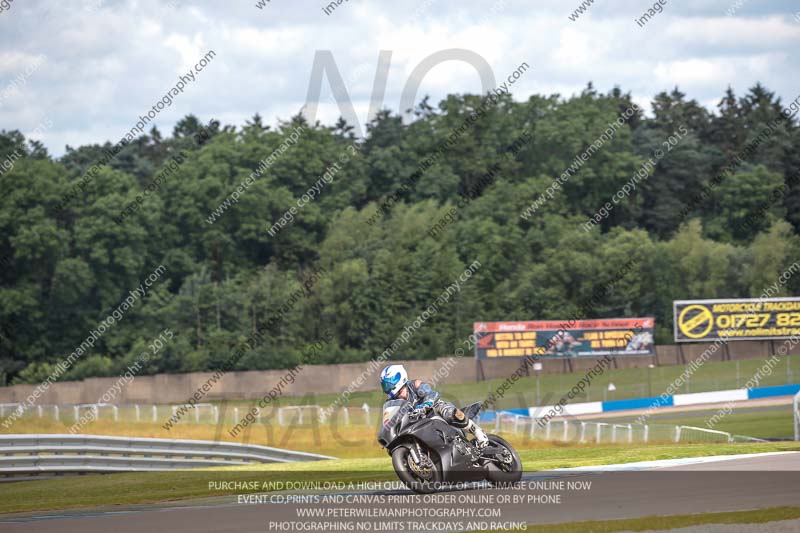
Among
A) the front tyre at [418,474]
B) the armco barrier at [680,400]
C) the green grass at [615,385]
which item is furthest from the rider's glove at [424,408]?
the armco barrier at [680,400]

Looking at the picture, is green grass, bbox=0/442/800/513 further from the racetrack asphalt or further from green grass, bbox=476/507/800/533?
green grass, bbox=476/507/800/533

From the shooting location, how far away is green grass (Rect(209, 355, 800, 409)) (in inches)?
2422

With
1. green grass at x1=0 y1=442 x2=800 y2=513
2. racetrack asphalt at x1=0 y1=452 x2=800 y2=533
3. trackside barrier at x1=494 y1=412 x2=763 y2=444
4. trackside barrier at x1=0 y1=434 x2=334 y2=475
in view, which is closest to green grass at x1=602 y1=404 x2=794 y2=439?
trackside barrier at x1=494 y1=412 x2=763 y2=444

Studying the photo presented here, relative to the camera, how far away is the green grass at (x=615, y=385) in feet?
202

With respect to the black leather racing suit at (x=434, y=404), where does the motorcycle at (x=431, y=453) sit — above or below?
below

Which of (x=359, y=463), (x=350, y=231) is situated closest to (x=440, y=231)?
(x=350, y=231)

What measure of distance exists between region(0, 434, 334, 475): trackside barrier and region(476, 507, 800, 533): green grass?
17571mm

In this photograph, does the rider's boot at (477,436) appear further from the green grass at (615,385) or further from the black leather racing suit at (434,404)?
the green grass at (615,385)

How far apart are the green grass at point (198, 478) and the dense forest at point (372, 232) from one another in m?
51.1

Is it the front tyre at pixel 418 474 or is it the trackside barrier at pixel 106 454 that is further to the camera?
the trackside barrier at pixel 106 454

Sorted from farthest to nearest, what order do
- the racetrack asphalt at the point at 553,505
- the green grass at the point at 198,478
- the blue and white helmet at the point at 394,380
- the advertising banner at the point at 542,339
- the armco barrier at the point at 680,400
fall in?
the advertising banner at the point at 542,339
the armco barrier at the point at 680,400
the green grass at the point at 198,478
the blue and white helmet at the point at 394,380
the racetrack asphalt at the point at 553,505

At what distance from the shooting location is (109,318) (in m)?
86.1

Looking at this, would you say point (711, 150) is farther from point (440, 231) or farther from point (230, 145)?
point (230, 145)

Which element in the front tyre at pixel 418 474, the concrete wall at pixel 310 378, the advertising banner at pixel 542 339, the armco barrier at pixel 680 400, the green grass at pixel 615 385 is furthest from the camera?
the advertising banner at pixel 542 339
